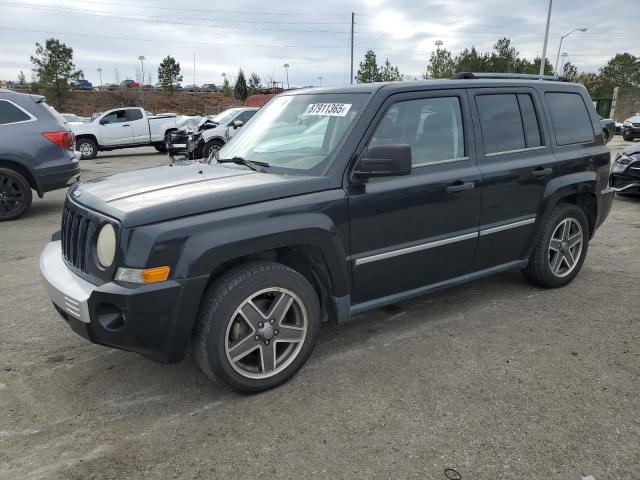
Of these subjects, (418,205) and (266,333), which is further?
(418,205)

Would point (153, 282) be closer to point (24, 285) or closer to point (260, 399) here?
point (260, 399)

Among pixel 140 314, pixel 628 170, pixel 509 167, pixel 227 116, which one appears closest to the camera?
pixel 140 314

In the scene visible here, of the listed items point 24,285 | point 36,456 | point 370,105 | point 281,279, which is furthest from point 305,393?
point 24,285

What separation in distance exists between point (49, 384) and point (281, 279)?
1.60 m

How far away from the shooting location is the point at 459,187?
→ 144 inches

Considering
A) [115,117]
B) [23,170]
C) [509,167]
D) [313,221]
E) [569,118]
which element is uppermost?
[115,117]

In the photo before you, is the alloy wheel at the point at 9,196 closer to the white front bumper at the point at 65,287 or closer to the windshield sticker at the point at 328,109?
the white front bumper at the point at 65,287

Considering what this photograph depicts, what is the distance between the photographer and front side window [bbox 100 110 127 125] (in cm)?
1882

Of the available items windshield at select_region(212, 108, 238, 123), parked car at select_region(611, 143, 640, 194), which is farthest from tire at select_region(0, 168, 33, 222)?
parked car at select_region(611, 143, 640, 194)

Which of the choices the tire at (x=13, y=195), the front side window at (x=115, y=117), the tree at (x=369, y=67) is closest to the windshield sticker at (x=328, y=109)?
the tire at (x=13, y=195)

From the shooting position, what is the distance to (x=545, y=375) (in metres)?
3.22

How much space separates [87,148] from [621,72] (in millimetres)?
74634

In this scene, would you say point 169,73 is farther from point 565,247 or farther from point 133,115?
point 565,247

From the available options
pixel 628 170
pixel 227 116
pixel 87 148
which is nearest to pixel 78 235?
pixel 628 170
